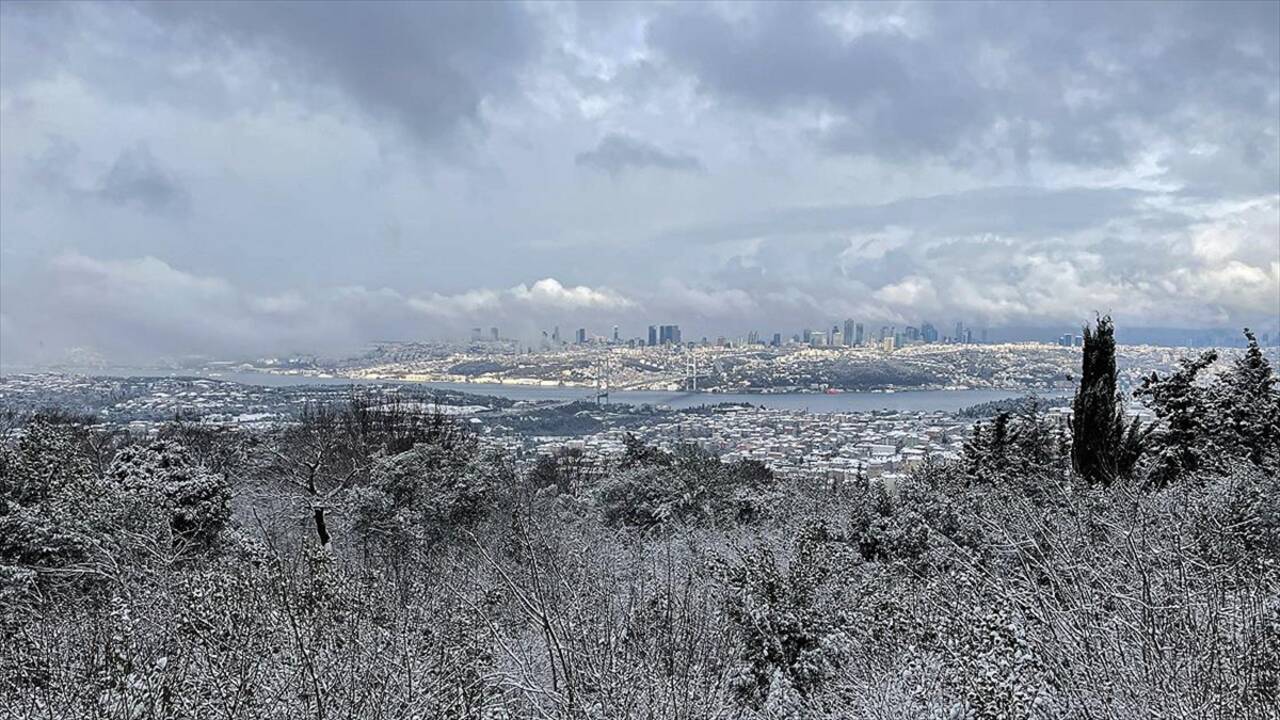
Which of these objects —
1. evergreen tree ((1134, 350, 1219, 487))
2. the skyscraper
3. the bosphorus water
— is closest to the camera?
evergreen tree ((1134, 350, 1219, 487))

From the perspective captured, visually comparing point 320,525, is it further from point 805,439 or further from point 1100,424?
point 805,439

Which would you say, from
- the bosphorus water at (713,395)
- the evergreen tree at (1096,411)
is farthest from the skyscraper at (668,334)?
the evergreen tree at (1096,411)

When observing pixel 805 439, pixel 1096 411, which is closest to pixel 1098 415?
pixel 1096 411

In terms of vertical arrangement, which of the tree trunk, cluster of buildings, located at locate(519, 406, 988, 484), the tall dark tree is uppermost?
the tall dark tree

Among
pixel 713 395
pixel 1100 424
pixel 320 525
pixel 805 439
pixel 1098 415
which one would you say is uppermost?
pixel 1098 415

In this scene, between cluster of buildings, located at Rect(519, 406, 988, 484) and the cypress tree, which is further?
cluster of buildings, located at Rect(519, 406, 988, 484)

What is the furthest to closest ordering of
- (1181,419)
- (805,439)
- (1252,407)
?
1. (805,439)
2. (1181,419)
3. (1252,407)

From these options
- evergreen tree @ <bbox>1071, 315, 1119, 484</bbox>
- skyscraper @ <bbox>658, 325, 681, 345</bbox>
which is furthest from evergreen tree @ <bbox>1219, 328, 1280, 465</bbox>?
skyscraper @ <bbox>658, 325, 681, 345</bbox>

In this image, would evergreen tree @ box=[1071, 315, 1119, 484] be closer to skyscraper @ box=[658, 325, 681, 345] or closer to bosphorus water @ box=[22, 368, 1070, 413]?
bosphorus water @ box=[22, 368, 1070, 413]

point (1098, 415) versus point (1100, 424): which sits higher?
point (1098, 415)
